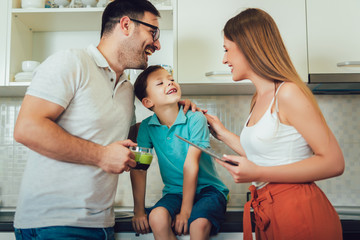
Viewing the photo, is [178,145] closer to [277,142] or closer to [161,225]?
[161,225]

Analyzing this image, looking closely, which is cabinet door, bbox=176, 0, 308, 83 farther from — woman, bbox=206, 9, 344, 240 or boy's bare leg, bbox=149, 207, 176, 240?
boy's bare leg, bbox=149, 207, 176, 240

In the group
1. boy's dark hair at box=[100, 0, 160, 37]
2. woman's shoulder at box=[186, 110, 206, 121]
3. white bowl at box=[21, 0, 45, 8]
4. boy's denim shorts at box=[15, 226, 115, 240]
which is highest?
white bowl at box=[21, 0, 45, 8]

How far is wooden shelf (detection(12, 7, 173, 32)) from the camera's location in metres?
1.70

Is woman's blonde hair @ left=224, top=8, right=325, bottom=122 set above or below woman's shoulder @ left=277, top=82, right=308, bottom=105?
above

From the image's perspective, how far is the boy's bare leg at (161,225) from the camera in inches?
48.0

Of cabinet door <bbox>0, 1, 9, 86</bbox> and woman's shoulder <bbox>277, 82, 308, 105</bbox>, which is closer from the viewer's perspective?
woman's shoulder <bbox>277, 82, 308, 105</bbox>

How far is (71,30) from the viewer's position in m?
2.01

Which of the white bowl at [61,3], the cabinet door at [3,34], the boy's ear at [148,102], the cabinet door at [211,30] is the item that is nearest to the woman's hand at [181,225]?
the boy's ear at [148,102]

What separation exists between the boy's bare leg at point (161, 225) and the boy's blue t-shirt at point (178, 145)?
0.62ft

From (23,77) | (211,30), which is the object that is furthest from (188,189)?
(23,77)

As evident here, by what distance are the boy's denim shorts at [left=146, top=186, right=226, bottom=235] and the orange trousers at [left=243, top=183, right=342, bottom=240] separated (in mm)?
220

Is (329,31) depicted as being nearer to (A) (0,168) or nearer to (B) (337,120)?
(B) (337,120)

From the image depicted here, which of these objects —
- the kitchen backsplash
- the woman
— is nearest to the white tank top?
the woman

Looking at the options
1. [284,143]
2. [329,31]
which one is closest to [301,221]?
[284,143]
